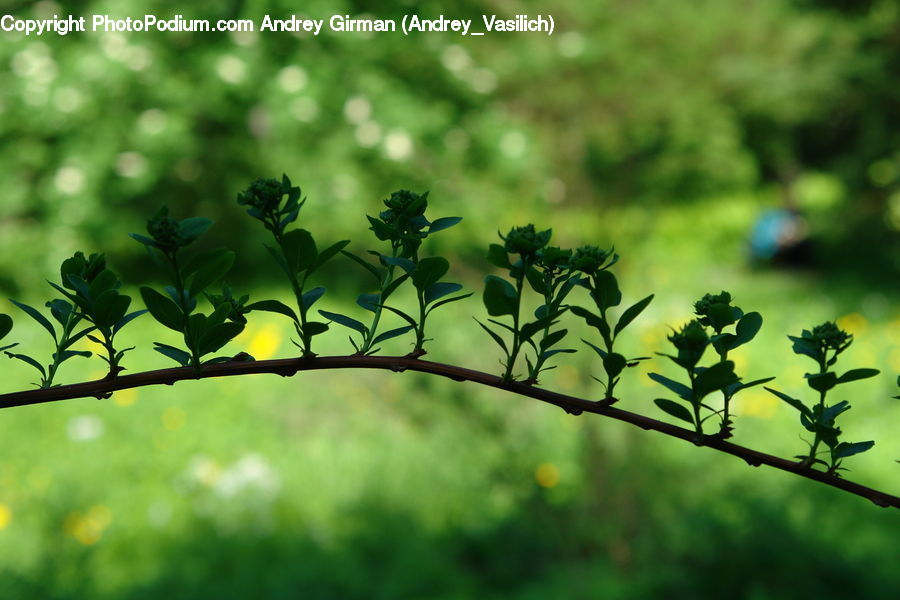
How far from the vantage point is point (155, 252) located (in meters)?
0.37

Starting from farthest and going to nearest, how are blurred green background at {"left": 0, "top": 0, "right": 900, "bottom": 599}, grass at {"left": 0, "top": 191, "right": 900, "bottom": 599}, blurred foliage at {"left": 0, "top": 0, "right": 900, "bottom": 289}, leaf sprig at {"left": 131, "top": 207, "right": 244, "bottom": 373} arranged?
blurred foliage at {"left": 0, "top": 0, "right": 900, "bottom": 289}, blurred green background at {"left": 0, "top": 0, "right": 900, "bottom": 599}, grass at {"left": 0, "top": 191, "right": 900, "bottom": 599}, leaf sprig at {"left": 131, "top": 207, "right": 244, "bottom": 373}

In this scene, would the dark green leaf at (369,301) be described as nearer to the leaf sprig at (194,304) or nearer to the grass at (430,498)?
the leaf sprig at (194,304)

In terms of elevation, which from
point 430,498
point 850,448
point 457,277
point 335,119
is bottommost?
point 850,448

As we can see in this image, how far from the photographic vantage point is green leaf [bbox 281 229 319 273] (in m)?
0.39

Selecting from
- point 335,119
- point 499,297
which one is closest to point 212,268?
point 499,297

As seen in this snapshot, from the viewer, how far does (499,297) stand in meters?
0.41

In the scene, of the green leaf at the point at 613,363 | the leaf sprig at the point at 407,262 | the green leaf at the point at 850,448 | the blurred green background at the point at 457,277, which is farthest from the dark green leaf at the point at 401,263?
the blurred green background at the point at 457,277

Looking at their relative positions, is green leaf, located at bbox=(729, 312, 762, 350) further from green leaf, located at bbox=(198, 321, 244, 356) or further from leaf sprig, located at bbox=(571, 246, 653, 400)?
green leaf, located at bbox=(198, 321, 244, 356)

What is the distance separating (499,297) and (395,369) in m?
0.06

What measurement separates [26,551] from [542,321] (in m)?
2.30

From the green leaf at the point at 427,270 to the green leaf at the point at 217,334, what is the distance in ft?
0.28

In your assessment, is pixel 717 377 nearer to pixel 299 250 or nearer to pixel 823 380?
pixel 823 380

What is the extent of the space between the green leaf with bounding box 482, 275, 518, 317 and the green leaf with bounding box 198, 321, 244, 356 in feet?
0.38

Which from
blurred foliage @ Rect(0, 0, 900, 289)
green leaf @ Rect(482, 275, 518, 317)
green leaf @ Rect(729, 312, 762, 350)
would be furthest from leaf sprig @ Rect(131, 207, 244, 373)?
blurred foliage @ Rect(0, 0, 900, 289)
